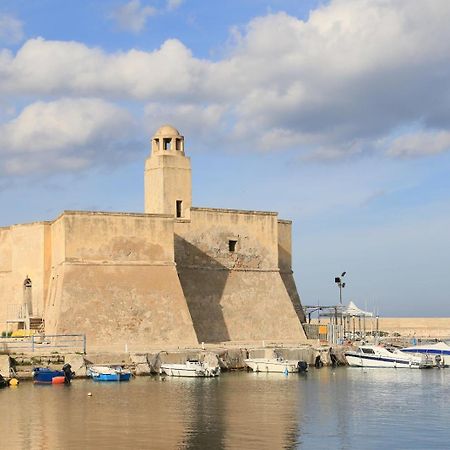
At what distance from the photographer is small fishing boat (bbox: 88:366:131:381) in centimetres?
3244

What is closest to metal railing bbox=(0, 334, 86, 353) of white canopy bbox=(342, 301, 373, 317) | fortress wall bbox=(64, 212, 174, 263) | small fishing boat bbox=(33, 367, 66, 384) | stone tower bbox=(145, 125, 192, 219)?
small fishing boat bbox=(33, 367, 66, 384)

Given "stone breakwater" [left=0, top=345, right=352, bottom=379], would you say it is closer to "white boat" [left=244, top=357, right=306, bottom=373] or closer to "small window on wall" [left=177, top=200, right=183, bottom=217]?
"white boat" [left=244, top=357, right=306, bottom=373]

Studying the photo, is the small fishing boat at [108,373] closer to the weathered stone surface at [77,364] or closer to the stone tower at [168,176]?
the weathered stone surface at [77,364]

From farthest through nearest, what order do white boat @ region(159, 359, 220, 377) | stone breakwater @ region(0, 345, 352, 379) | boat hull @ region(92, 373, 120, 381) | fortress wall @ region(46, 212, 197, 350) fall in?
fortress wall @ region(46, 212, 197, 350)
white boat @ region(159, 359, 220, 377)
stone breakwater @ region(0, 345, 352, 379)
boat hull @ region(92, 373, 120, 381)

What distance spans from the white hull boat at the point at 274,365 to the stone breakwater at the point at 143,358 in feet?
1.85

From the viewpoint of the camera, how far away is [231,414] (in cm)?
2380

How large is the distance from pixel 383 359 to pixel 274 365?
6.52 m

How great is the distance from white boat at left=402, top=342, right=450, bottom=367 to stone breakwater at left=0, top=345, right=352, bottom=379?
6172 millimetres

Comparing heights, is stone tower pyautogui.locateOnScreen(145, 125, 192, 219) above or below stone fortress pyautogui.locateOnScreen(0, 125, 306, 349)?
above

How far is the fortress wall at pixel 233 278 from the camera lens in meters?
42.5

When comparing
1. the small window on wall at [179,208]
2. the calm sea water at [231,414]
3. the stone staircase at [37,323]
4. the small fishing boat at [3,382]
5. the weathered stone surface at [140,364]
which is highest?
the small window on wall at [179,208]

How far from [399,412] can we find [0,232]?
87.7 ft

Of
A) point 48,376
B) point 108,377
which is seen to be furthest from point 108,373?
point 48,376

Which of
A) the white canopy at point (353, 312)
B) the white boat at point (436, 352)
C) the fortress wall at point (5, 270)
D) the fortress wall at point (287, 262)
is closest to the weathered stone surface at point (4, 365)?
the fortress wall at point (5, 270)
